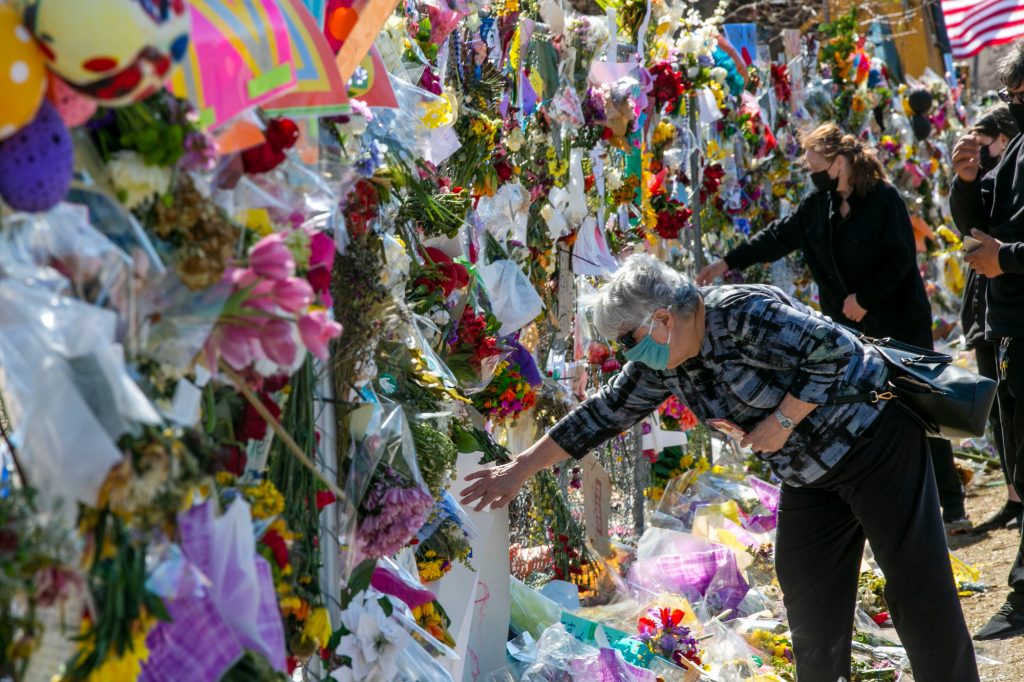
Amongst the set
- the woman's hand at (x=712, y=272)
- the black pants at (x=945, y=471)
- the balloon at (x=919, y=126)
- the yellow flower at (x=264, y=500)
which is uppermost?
the yellow flower at (x=264, y=500)

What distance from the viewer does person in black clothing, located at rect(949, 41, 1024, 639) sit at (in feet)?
12.6

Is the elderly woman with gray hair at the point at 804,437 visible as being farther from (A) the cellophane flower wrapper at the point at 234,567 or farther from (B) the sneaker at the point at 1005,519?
(B) the sneaker at the point at 1005,519

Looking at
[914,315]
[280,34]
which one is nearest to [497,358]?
[280,34]

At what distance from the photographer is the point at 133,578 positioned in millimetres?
1321

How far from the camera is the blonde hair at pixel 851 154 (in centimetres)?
460

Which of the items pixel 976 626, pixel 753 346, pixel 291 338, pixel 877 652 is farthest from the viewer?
pixel 976 626

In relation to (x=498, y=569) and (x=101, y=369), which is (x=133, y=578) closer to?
(x=101, y=369)

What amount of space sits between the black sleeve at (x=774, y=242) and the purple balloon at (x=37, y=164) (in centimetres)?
405

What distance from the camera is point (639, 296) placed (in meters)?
2.60

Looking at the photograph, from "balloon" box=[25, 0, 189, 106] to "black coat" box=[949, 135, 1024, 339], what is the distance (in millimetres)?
3222

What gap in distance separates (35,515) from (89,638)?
16 centimetres

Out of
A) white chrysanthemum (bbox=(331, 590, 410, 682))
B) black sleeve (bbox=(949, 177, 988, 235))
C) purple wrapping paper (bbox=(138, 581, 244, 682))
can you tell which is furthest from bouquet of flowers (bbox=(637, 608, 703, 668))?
purple wrapping paper (bbox=(138, 581, 244, 682))

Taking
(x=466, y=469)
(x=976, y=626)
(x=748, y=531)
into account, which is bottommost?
(x=976, y=626)

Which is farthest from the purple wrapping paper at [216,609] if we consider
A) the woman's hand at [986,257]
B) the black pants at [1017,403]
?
the black pants at [1017,403]
